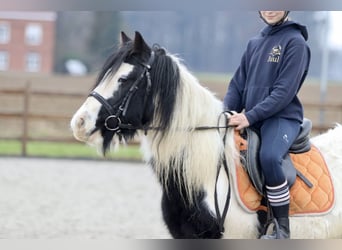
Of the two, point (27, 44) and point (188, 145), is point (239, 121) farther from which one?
point (27, 44)

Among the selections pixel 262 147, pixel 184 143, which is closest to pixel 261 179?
pixel 262 147

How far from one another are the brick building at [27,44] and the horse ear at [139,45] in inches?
484

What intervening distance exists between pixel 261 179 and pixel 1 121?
12.8 m

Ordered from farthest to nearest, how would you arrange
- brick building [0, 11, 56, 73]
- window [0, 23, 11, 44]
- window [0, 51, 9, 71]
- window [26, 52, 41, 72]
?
window [26, 52, 41, 72] → window [0, 51, 9, 71] → brick building [0, 11, 56, 73] → window [0, 23, 11, 44]

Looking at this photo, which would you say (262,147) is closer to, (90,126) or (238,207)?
(238,207)

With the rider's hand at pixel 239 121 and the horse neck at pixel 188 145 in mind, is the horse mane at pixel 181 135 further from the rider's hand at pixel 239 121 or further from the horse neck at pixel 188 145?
the rider's hand at pixel 239 121

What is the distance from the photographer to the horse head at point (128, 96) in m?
3.09

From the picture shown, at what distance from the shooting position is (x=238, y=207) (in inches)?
128

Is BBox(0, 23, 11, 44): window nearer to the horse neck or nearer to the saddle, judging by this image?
the horse neck

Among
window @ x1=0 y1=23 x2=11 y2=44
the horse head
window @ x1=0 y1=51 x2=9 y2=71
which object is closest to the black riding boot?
the horse head

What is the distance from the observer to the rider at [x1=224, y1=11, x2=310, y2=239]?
321cm

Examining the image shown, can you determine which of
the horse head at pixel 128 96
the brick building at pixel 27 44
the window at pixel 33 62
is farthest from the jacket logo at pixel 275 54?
the window at pixel 33 62

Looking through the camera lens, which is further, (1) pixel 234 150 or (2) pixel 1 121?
(2) pixel 1 121

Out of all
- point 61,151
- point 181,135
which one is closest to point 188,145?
point 181,135
